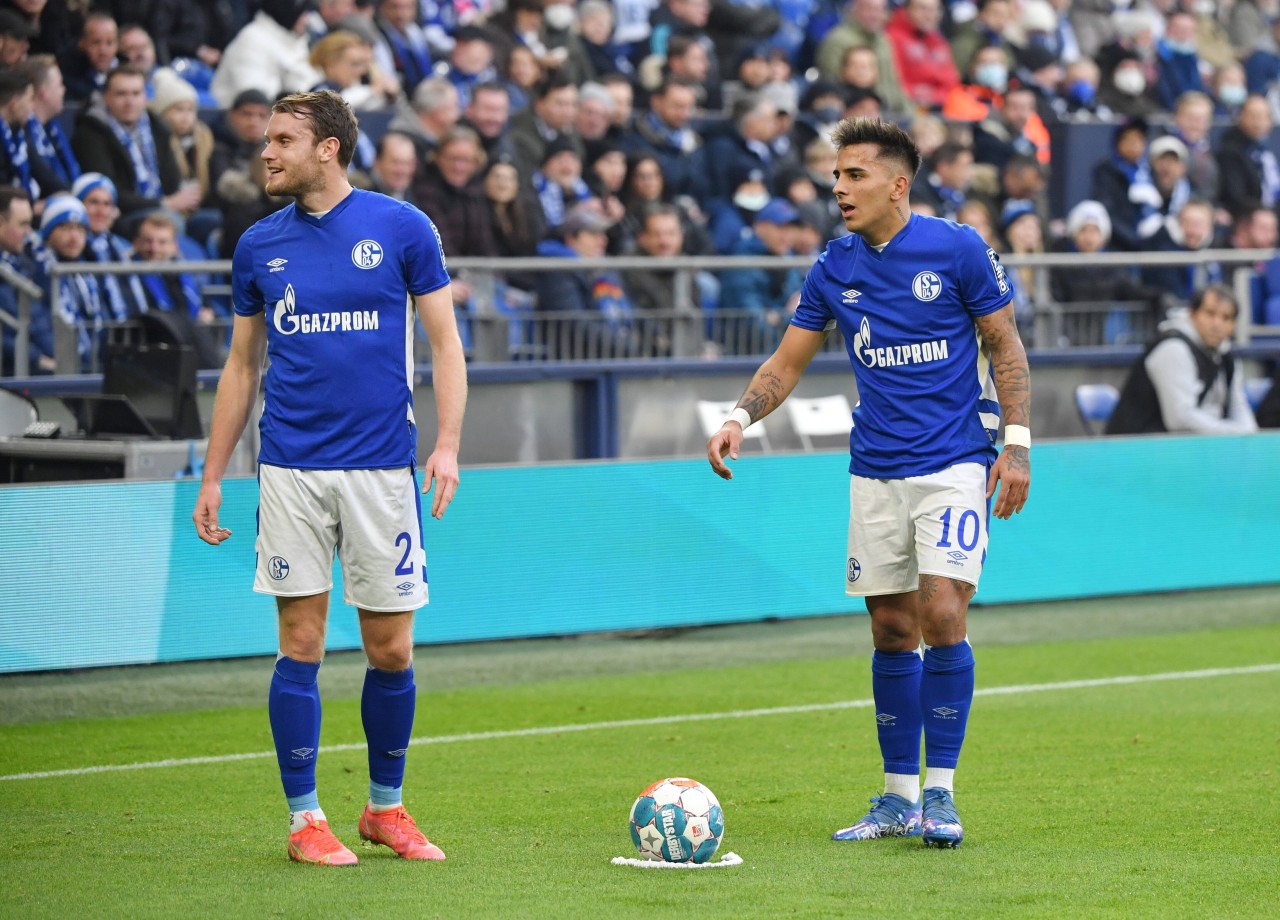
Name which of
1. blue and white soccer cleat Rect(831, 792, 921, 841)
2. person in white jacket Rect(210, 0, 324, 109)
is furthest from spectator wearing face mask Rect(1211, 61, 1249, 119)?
blue and white soccer cleat Rect(831, 792, 921, 841)

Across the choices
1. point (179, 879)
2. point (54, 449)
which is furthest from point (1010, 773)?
point (54, 449)

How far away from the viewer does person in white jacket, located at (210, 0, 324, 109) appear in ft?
46.2

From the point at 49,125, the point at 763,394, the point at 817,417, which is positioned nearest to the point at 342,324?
the point at 763,394

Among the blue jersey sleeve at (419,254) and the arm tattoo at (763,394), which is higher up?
the blue jersey sleeve at (419,254)

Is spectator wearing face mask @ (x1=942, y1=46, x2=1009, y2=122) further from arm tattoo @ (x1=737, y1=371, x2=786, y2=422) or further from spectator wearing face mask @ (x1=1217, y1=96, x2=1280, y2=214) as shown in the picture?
arm tattoo @ (x1=737, y1=371, x2=786, y2=422)

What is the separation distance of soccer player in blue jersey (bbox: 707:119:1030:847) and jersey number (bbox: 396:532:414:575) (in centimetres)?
100

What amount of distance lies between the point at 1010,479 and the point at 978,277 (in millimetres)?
643

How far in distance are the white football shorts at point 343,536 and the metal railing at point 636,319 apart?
253 inches

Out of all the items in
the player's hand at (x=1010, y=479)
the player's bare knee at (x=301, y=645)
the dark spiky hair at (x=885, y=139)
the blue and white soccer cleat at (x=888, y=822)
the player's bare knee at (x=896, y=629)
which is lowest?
the blue and white soccer cleat at (x=888, y=822)

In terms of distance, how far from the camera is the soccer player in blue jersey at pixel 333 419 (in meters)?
5.58

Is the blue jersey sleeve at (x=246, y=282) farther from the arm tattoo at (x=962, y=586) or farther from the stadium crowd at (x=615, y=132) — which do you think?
the stadium crowd at (x=615, y=132)

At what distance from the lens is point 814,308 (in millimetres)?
6320

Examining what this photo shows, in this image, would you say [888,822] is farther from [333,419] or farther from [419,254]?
[419,254]

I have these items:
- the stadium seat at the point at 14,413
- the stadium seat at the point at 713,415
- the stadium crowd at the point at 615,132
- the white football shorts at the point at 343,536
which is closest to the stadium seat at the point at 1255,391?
the stadium crowd at the point at 615,132
